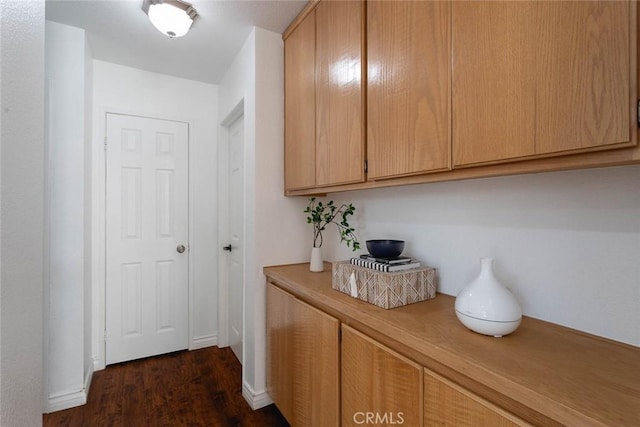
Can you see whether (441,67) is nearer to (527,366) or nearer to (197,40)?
(527,366)

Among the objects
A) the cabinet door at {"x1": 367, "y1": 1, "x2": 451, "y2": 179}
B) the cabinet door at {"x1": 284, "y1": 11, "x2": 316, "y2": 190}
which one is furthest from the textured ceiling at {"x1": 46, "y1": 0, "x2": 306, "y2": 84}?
the cabinet door at {"x1": 367, "y1": 1, "x2": 451, "y2": 179}

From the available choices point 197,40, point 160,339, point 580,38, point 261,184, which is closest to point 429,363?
point 580,38

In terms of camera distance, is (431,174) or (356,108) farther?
(356,108)

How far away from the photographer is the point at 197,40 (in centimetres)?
209

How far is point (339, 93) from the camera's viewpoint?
147 centimetres

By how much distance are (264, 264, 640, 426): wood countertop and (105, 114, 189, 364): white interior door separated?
2.06 metres

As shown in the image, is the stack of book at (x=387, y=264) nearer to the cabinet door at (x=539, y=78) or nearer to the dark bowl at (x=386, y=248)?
the dark bowl at (x=386, y=248)

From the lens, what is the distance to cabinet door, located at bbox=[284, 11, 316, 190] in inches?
67.2

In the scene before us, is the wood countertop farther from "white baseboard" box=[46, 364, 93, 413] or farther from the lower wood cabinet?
"white baseboard" box=[46, 364, 93, 413]

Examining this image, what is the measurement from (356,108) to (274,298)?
116cm

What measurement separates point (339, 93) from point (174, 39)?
141 cm

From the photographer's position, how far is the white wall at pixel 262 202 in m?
1.94

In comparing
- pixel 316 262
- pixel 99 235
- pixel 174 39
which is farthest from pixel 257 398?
pixel 174 39

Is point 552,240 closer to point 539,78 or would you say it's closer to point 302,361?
point 539,78
